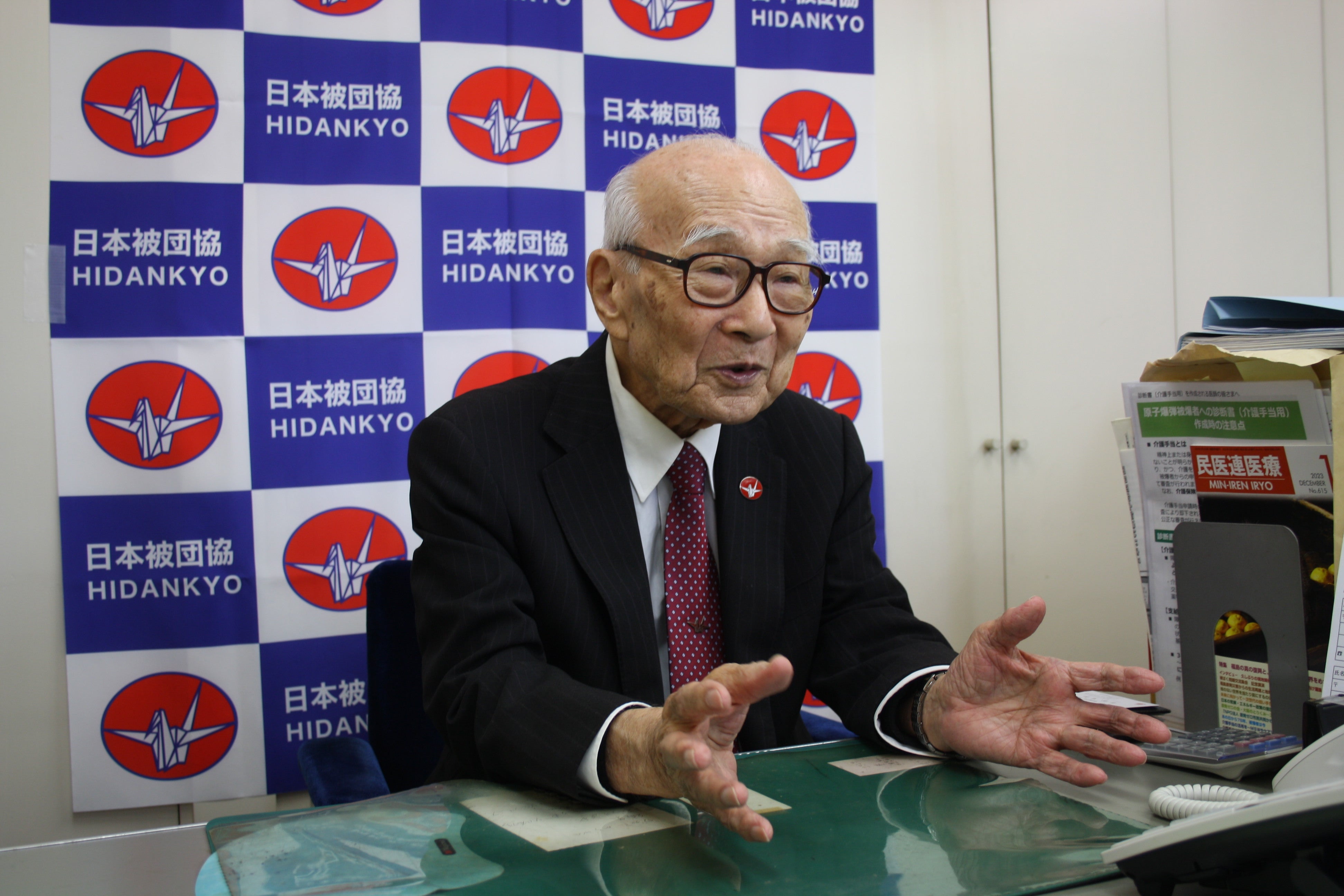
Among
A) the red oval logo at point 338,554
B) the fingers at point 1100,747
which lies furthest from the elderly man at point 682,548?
the red oval logo at point 338,554

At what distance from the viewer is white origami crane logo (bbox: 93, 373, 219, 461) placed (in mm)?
1946

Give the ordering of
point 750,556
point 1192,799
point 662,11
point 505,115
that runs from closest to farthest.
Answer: point 1192,799 < point 750,556 < point 505,115 < point 662,11

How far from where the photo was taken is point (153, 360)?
195cm

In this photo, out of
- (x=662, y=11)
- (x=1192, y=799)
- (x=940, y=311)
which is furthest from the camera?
(x=940, y=311)

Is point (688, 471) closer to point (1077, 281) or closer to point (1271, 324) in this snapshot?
point (1271, 324)

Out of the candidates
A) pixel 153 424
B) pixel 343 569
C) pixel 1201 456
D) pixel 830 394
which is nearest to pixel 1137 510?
pixel 1201 456

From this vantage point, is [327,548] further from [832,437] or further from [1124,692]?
[1124,692]

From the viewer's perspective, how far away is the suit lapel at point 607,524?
3.90 feet

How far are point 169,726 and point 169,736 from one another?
0.02m

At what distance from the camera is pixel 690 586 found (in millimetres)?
1263

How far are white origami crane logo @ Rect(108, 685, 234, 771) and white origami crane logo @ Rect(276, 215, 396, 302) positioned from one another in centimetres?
90

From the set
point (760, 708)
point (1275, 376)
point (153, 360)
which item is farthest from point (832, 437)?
point (153, 360)

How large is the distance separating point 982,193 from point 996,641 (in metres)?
1.83

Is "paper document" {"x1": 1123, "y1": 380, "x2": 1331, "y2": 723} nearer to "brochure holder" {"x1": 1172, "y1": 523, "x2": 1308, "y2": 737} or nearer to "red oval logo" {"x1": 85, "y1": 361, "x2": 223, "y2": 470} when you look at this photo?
"brochure holder" {"x1": 1172, "y1": 523, "x2": 1308, "y2": 737}
